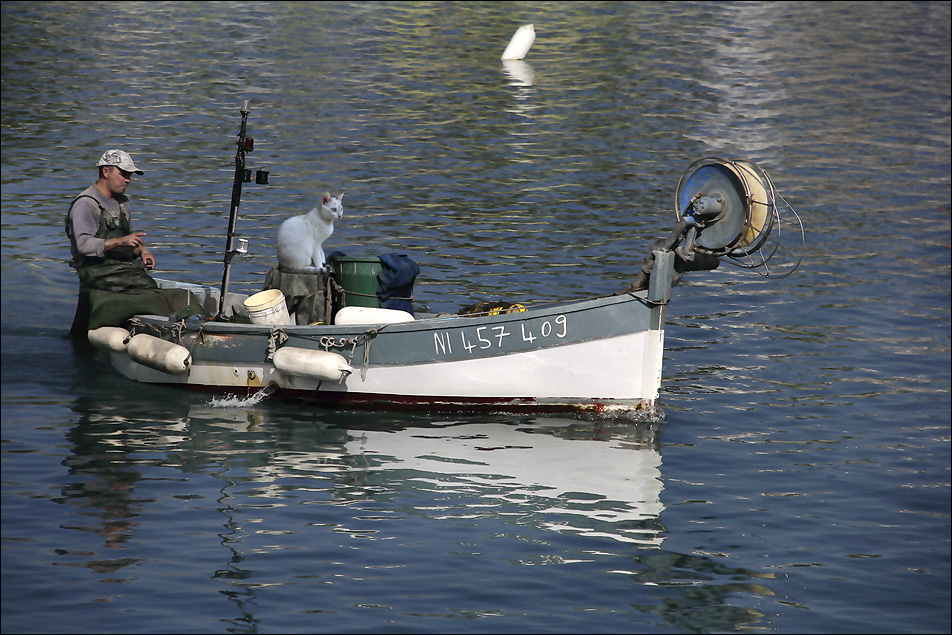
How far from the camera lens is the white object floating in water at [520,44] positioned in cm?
3981

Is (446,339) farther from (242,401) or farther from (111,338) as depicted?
(111,338)

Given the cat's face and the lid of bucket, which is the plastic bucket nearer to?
the cat's face

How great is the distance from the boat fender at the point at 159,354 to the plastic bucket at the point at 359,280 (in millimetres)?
1847

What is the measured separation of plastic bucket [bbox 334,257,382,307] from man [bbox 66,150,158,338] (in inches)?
90.0

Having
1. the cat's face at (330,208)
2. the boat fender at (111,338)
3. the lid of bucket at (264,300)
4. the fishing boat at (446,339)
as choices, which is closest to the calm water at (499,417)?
the fishing boat at (446,339)

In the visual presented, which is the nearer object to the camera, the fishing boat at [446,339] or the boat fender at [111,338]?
the fishing boat at [446,339]

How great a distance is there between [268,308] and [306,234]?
37.2 inches

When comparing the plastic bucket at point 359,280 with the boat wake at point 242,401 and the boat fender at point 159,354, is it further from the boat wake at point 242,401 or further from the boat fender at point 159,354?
the boat fender at point 159,354

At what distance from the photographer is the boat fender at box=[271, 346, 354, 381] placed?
12.3 metres

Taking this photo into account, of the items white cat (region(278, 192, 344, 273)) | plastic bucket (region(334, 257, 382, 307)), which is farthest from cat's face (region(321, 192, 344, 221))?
plastic bucket (region(334, 257, 382, 307))

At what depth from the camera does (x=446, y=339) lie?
12.1 metres

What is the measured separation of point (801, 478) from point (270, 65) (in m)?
28.8

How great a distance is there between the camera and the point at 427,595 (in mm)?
8625

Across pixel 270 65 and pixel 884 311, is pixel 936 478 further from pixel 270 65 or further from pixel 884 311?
pixel 270 65
